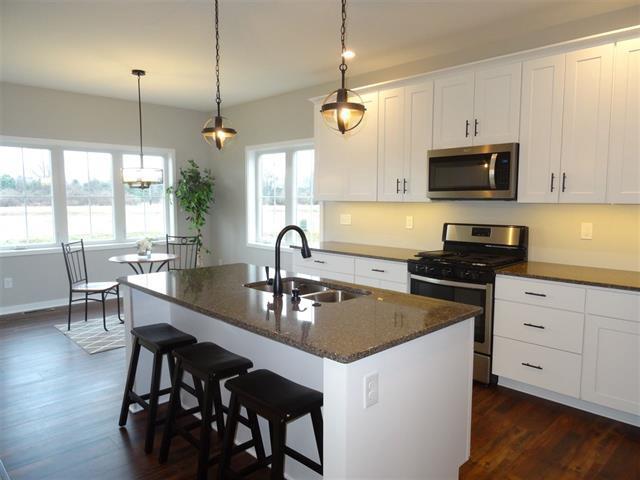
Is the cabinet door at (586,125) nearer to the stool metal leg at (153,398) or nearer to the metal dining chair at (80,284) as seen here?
the stool metal leg at (153,398)

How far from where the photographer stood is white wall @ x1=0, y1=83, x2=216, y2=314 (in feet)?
17.0

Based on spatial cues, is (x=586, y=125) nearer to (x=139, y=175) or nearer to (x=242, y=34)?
(x=242, y=34)

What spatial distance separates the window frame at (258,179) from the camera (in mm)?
5664

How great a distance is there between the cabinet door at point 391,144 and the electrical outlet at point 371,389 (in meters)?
2.71

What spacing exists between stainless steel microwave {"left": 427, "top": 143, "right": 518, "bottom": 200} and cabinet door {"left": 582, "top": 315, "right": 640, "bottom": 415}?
3.65ft

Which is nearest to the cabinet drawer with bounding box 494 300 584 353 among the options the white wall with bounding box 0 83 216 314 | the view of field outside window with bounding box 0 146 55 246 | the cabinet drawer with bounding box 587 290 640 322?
the cabinet drawer with bounding box 587 290 640 322

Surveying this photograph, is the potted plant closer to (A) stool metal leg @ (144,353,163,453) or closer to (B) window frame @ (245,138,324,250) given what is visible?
(B) window frame @ (245,138,324,250)

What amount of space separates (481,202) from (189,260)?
456 cm

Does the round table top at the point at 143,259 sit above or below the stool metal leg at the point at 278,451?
above

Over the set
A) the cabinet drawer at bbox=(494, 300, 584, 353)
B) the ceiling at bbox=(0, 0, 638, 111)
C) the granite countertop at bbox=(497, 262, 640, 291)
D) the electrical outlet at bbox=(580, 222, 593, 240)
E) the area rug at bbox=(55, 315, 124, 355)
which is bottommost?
the area rug at bbox=(55, 315, 124, 355)

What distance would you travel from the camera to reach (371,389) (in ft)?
5.09

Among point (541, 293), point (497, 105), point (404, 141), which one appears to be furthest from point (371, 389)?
point (404, 141)

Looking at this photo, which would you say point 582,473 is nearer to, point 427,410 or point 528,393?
point 528,393

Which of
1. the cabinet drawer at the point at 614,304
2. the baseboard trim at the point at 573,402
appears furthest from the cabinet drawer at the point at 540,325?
the baseboard trim at the point at 573,402
